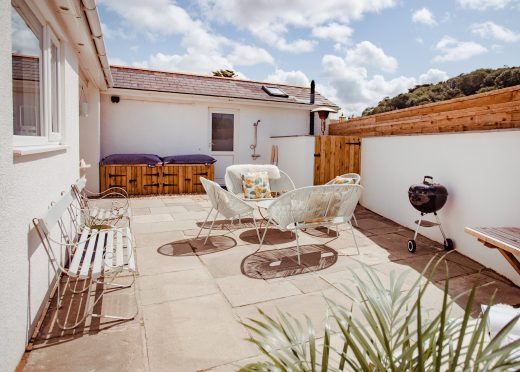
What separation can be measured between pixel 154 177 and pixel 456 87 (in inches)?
863

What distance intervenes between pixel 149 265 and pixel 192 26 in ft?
28.9

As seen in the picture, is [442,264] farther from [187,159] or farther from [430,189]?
[187,159]

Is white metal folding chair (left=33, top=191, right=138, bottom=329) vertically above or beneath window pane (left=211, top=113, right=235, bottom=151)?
beneath

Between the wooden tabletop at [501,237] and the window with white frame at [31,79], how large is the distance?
4264 millimetres

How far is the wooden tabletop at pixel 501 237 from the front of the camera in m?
3.06

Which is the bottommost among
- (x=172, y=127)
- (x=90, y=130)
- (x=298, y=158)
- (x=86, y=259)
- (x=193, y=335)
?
(x=193, y=335)

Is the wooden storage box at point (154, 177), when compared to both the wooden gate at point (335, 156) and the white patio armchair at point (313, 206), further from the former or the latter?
the white patio armchair at point (313, 206)

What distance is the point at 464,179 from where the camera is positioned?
496 centimetres

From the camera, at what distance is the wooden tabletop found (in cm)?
306

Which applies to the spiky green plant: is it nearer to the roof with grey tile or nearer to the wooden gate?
the wooden gate

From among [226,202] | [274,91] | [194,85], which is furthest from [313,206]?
[274,91]

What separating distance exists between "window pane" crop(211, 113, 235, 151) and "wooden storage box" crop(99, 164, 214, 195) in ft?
5.27

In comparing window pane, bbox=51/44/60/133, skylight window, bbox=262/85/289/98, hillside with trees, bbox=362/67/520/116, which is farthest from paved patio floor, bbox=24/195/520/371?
hillside with trees, bbox=362/67/520/116

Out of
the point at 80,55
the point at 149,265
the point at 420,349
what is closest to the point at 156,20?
the point at 80,55
